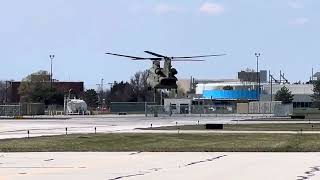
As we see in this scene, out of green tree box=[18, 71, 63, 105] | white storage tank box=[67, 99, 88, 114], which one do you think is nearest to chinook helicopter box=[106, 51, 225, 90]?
white storage tank box=[67, 99, 88, 114]

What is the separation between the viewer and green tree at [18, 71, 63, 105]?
179000 mm

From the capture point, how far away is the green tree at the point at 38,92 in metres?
179
